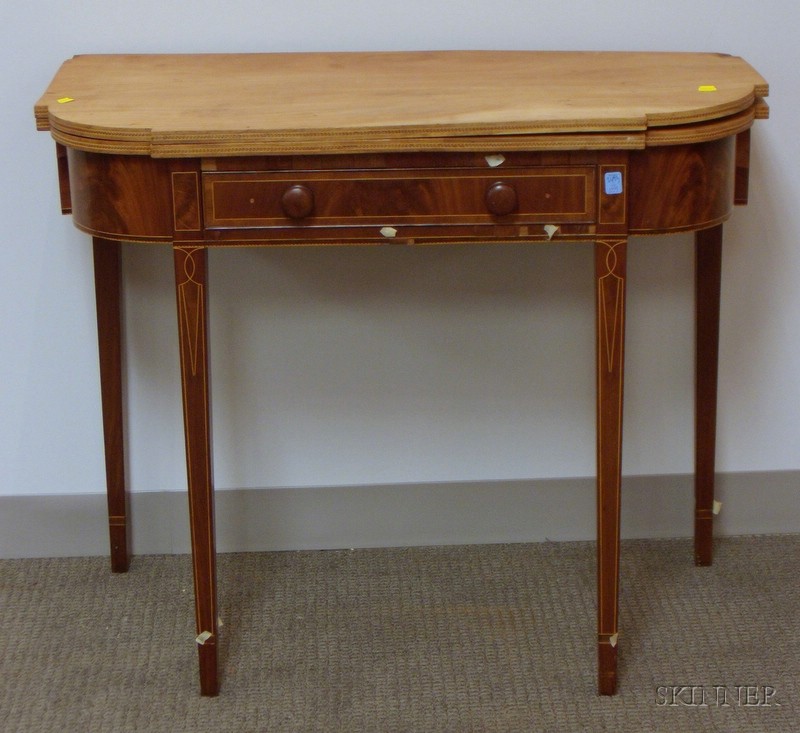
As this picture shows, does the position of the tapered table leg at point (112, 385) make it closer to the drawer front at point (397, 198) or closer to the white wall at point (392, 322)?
the white wall at point (392, 322)

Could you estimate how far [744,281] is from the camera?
2096 mm

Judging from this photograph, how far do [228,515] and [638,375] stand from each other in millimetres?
802

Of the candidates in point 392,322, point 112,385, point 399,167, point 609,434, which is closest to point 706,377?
point 609,434

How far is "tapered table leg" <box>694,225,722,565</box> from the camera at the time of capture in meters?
1.99

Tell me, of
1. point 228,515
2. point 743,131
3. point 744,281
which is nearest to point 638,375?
point 744,281

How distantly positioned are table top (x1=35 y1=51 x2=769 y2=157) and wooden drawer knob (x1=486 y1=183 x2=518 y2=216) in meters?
0.06

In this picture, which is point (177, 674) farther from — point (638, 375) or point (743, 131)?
point (743, 131)

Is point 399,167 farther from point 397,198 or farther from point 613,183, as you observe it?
point 613,183

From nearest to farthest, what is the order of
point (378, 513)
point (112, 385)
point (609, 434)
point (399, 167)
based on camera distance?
point (399, 167) → point (609, 434) → point (112, 385) → point (378, 513)

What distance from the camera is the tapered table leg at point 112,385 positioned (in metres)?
1.96

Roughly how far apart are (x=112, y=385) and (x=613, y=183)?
38.4 inches

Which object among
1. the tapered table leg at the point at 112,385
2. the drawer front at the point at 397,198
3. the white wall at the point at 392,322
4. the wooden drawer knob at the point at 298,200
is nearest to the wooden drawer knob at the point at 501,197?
the drawer front at the point at 397,198

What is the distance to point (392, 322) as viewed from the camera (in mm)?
2078

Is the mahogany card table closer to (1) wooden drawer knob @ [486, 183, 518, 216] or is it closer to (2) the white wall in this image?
(1) wooden drawer knob @ [486, 183, 518, 216]
